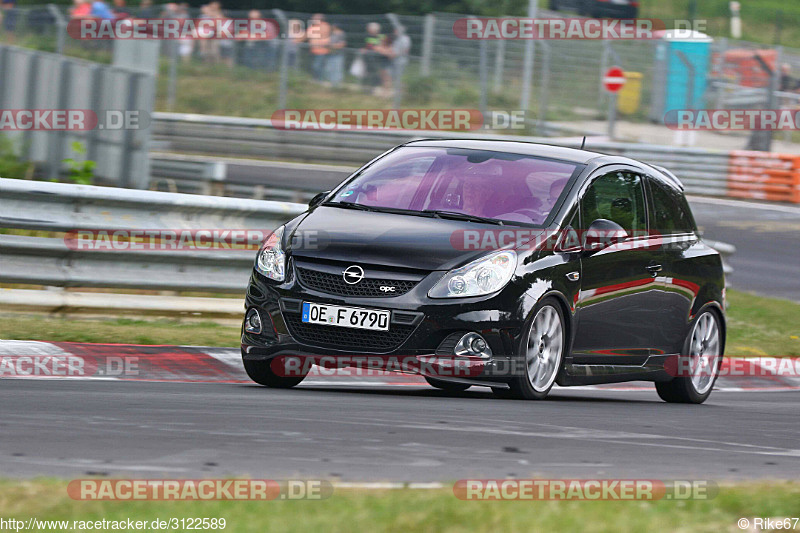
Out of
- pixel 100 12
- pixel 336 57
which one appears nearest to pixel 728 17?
pixel 336 57

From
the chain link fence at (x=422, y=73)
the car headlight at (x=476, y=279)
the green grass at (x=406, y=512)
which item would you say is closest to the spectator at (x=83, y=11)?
the chain link fence at (x=422, y=73)

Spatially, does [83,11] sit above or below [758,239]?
above

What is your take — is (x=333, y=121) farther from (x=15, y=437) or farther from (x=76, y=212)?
(x=15, y=437)

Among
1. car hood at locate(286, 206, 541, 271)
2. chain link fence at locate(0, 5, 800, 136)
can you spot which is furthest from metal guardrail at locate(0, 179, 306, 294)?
chain link fence at locate(0, 5, 800, 136)

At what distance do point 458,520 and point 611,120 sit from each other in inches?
1006

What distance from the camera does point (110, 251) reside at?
1042cm

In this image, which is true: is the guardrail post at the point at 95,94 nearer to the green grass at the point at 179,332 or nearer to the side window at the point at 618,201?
the green grass at the point at 179,332

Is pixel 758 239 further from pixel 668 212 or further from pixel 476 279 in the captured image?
pixel 476 279

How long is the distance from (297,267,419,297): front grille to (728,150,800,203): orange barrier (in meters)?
19.0

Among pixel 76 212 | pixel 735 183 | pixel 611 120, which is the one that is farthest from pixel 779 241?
pixel 76 212

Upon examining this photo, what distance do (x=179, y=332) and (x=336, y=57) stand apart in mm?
18235

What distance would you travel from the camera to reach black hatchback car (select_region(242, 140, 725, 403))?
765 centimetres

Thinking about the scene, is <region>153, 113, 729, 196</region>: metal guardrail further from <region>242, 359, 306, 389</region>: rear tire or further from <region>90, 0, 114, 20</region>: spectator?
<region>242, 359, 306, 389</region>: rear tire

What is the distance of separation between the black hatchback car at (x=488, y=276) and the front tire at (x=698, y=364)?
0.08 feet
